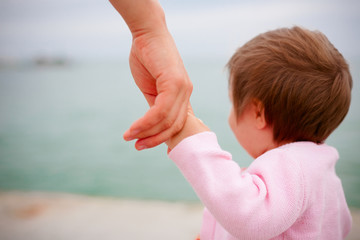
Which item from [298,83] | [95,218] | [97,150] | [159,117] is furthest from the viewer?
[97,150]

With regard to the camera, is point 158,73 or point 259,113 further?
point 259,113

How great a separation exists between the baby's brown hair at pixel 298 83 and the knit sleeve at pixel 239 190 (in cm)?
17

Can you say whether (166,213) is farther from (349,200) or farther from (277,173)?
(349,200)

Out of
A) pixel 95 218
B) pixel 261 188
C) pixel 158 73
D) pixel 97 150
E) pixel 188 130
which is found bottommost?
pixel 97 150

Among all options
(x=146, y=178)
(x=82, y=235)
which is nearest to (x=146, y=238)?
(x=82, y=235)

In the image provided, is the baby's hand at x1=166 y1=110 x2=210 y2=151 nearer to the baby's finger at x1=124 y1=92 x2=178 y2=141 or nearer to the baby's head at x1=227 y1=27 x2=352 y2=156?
the baby's finger at x1=124 y1=92 x2=178 y2=141

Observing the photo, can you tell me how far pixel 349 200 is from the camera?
2797 mm

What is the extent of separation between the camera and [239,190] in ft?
1.84

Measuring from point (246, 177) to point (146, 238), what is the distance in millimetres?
1350

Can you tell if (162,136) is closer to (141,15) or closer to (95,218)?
(141,15)

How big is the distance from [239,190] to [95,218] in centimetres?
164

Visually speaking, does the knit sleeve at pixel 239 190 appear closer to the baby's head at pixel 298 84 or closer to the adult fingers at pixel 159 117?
the adult fingers at pixel 159 117

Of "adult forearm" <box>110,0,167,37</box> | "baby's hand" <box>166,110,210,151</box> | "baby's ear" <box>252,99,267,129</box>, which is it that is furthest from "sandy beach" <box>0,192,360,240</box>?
"adult forearm" <box>110,0,167,37</box>

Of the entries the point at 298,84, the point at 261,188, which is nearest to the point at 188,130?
the point at 261,188
